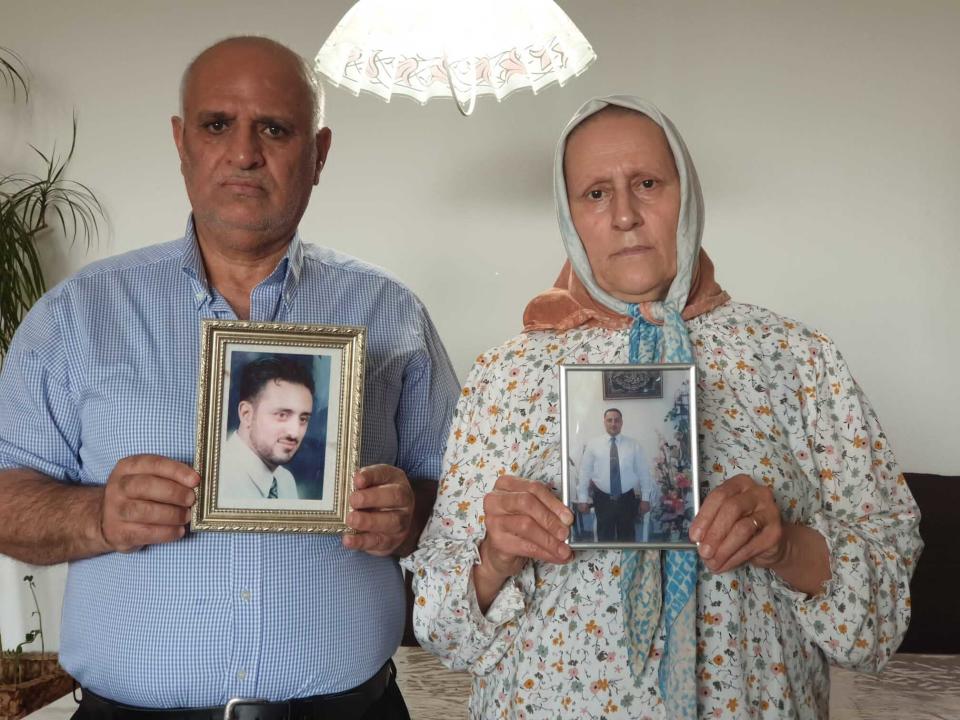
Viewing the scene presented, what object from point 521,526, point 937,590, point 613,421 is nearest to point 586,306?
point 613,421

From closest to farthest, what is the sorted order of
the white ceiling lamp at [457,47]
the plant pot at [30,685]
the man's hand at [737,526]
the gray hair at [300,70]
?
the man's hand at [737,526], the gray hair at [300,70], the white ceiling lamp at [457,47], the plant pot at [30,685]

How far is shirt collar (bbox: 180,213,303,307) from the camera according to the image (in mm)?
1880

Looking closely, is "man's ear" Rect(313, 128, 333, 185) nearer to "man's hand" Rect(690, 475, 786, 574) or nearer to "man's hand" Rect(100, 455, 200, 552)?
"man's hand" Rect(100, 455, 200, 552)

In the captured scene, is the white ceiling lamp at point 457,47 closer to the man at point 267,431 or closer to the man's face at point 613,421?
the man at point 267,431

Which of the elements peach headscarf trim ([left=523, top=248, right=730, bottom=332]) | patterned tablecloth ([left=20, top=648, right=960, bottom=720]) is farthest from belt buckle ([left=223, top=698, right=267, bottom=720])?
patterned tablecloth ([left=20, top=648, right=960, bottom=720])

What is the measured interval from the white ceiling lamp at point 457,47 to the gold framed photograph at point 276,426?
1846 mm

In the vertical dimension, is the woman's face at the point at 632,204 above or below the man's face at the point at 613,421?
above

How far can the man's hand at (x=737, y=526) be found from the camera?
54.5 inches

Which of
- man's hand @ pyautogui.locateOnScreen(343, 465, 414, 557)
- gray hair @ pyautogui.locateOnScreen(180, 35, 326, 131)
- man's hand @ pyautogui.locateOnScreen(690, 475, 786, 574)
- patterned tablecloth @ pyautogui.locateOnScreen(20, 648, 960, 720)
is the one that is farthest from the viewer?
patterned tablecloth @ pyautogui.locateOnScreen(20, 648, 960, 720)

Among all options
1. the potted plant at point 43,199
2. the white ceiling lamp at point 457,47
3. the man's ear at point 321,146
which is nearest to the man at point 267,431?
the man's ear at point 321,146

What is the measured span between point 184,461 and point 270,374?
0.79 feet

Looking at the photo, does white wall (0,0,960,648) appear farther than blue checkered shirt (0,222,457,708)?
Yes

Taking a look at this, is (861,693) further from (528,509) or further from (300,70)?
(300,70)

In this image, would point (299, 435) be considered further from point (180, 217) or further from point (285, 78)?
point (180, 217)
